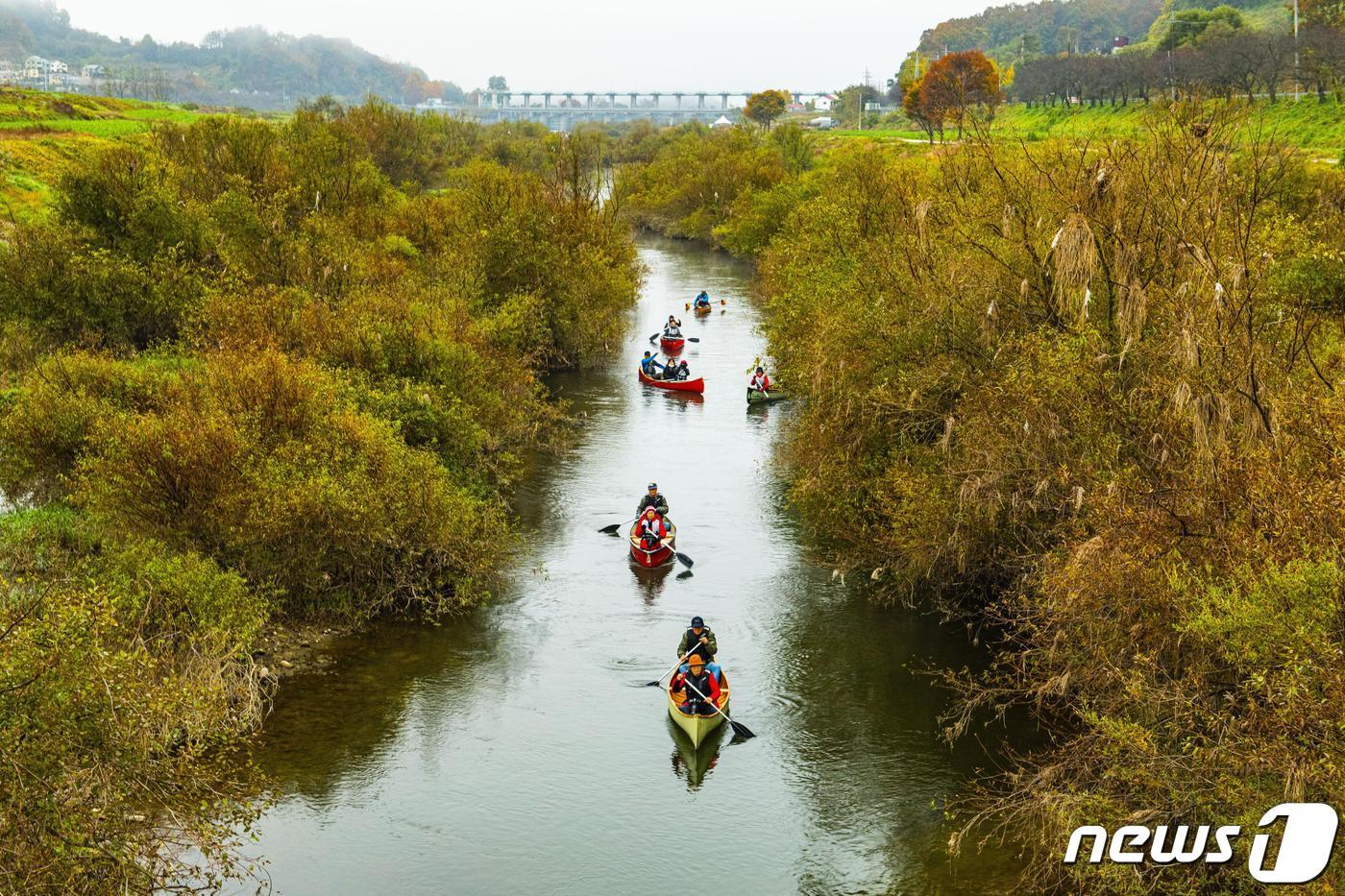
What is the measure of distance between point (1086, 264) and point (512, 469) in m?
25.1

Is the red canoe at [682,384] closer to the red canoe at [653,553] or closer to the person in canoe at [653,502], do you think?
the person in canoe at [653,502]

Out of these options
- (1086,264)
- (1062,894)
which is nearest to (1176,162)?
(1086,264)

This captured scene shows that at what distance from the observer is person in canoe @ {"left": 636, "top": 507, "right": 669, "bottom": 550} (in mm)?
37500

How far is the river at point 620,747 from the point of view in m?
22.8

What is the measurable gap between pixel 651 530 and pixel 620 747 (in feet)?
36.9

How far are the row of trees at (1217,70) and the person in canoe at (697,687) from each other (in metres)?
52.5

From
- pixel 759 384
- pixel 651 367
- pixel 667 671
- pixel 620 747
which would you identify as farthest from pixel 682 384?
pixel 620 747

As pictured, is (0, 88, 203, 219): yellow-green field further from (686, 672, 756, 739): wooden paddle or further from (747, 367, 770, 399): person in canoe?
(686, 672, 756, 739): wooden paddle

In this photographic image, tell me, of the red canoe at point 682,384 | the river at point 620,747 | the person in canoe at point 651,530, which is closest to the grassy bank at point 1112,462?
the river at point 620,747

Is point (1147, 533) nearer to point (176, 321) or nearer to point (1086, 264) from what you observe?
point (1086, 264)

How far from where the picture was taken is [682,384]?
61125mm

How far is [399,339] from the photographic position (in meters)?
40.6

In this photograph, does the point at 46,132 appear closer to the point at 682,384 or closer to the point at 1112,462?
the point at 682,384

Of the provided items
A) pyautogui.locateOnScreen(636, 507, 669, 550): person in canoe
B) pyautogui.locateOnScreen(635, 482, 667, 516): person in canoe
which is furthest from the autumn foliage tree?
pyautogui.locateOnScreen(636, 507, 669, 550): person in canoe
